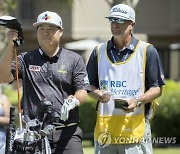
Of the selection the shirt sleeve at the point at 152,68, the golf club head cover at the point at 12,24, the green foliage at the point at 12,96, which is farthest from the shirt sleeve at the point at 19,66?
the green foliage at the point at 12,96

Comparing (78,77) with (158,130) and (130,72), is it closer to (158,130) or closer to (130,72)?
(130,72)

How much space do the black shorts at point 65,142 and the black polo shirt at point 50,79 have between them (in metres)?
0.11

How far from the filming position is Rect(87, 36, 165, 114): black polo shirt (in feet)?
21.8

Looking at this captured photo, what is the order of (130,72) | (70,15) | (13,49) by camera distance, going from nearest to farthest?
(13,49), (130,72), (70,15)

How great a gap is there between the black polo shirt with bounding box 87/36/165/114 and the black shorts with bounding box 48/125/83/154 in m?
0.69

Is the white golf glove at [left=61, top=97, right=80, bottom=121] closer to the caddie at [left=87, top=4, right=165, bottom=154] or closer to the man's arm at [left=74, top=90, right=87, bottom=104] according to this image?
the man's arm at [left=74, top=90, right=87, bottom=104]

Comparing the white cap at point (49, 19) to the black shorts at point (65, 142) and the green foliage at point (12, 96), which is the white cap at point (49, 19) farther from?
the green foliage at point (12, 96)

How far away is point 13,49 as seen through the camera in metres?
6.12

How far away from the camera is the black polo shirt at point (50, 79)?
624cm

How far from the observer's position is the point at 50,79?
6270mm

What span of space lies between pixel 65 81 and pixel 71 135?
475 millimetres

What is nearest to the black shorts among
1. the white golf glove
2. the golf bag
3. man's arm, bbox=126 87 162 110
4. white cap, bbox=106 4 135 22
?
the golf bag

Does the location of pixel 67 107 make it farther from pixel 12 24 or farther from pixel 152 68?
pixel 152 68

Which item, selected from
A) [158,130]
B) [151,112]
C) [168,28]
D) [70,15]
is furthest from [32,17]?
[151,112]
